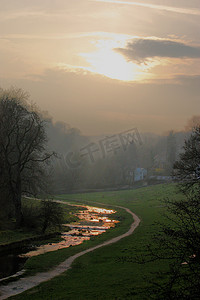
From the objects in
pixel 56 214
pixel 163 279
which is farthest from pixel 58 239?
pixel 163 279

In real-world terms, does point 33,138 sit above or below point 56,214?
above

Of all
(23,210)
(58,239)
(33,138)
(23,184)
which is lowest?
(58,239)

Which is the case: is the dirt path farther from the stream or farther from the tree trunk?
the tree trunk

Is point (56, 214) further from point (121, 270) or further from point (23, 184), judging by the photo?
point (121, 270)

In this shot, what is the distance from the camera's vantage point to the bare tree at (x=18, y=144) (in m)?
45.8

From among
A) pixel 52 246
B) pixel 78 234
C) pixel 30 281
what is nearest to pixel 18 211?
pixel 78 234

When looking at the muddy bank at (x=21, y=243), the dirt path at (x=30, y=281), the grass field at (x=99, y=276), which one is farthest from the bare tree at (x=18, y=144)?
the dirt path at (x=30, y=281)

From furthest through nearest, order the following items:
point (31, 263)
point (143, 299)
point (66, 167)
→ 1. point (66, 167)
2. point (31, 263)
3. point (143, 299)

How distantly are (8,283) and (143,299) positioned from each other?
10.1 m

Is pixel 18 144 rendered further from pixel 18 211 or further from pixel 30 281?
pixel 30 281

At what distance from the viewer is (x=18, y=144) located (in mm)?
47031

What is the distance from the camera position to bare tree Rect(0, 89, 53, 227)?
4584 cm

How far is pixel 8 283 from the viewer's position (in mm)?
21859

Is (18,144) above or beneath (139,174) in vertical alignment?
above
